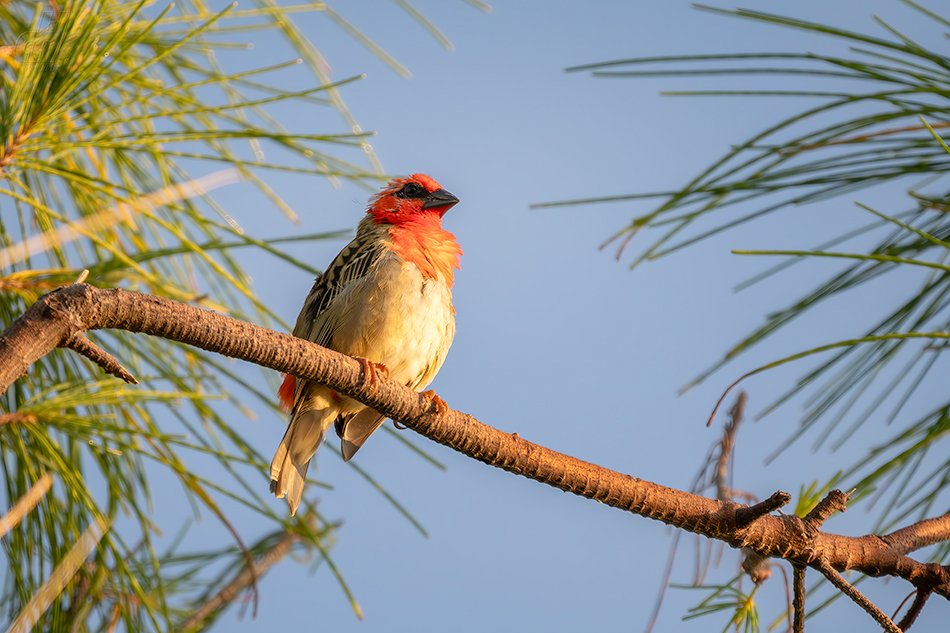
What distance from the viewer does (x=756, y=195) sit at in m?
1.86

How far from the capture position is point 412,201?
354 centimetres

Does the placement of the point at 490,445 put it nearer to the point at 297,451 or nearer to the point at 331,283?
the point at 297,451

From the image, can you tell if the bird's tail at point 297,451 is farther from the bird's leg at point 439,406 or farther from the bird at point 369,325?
the bird's leg at point 439,406

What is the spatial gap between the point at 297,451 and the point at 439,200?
4.24 ft

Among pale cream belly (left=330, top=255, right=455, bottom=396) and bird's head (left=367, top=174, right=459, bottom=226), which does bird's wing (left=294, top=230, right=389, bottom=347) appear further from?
bird's head (left=367, top=174, right=459, bottom=226)

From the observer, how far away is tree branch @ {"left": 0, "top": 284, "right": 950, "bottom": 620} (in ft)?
4.83

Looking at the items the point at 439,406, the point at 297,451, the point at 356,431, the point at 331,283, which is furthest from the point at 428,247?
the point at 439,406

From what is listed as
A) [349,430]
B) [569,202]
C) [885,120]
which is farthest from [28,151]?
[885,120]

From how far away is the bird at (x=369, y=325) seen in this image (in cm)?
286

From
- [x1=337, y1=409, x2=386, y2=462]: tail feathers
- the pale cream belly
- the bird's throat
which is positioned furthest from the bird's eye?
[x1=337, y1=409, x2=386, y2=462]: tail feathers

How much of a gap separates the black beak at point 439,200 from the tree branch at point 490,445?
61.7 inches

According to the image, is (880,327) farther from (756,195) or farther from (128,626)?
(128,626)

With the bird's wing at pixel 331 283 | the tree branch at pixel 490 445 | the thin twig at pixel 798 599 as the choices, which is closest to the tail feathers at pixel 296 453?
the bird's wing at pixel 331 283

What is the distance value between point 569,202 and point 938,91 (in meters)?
0.79
